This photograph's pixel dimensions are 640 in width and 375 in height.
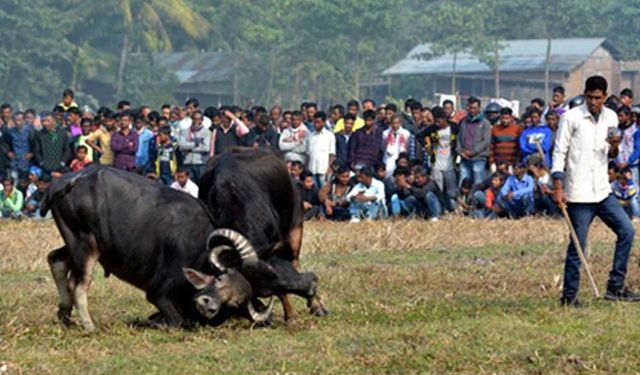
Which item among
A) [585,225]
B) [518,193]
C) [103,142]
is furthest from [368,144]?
[585,225]

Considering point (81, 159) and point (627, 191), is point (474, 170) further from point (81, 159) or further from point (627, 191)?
point (81, 159)

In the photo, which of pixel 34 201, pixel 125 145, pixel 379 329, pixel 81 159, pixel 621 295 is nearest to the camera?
pixel 379 329

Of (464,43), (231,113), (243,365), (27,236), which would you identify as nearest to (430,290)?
(243,365)

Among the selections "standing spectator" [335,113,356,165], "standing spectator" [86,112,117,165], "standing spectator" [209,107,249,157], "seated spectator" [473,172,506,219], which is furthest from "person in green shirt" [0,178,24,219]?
"seated spectator" [473,172,506,219]

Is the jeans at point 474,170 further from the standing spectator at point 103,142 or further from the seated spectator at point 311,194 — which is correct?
the standing spectator at point 103,142

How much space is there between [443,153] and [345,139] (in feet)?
4.93

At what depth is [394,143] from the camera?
1967 cm

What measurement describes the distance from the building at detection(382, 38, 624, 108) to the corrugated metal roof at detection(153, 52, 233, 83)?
Answer: 6202 mm

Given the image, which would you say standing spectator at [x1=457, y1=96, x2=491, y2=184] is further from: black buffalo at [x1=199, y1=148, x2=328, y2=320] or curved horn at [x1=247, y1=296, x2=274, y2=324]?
curved horn at [x1=247, y1=296, x2=274, y2=324]

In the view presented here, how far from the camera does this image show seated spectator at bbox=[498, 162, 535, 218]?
60.7 feet

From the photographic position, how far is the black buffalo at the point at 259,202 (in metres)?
9.74

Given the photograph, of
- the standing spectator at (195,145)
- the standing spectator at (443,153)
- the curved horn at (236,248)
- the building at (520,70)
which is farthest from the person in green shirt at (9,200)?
the building at (520,70)

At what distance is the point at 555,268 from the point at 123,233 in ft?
15.9

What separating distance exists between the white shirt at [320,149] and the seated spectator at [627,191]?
13.1ft
